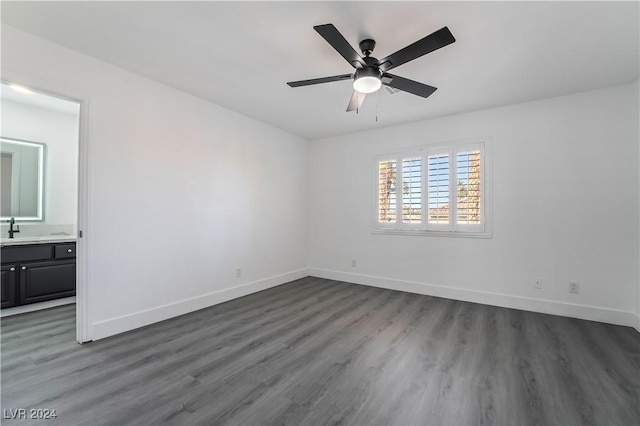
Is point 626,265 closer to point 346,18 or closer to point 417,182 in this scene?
point 417,182

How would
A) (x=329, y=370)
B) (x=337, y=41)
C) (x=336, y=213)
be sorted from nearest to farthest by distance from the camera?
(x=337, y=41) → (x=329, y=370) → (x=336, y=213)

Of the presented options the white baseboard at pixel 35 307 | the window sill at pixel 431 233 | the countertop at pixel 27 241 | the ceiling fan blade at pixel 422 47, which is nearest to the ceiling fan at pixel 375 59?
the ceiling fan blade at pixel 422 47

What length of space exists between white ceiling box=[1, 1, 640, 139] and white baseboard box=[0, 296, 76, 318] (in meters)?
3.00

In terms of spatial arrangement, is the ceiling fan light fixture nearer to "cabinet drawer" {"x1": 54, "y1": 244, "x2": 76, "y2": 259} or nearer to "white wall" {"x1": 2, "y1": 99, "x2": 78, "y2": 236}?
"cabinet drawer" {"x1": 54, "y1": 244, "x2": 76, "y2": 259}

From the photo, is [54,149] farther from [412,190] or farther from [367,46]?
[412,190]

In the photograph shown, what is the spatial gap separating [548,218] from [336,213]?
9.80ft

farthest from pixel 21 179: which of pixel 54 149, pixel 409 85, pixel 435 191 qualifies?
pixel 435 191

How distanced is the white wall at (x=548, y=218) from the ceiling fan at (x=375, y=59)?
1.83 metres

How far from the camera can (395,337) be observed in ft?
8.77

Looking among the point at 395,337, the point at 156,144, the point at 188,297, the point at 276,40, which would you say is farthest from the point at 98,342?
the point at 276,40

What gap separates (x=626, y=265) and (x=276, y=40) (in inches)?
166

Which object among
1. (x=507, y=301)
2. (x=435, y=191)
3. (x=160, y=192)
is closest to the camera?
(x=160, y=192)

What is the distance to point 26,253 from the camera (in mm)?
3285

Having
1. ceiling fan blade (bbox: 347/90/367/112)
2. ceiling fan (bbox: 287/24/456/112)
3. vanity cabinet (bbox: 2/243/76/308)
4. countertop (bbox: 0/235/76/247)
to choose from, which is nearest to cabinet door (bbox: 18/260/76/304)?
vanity cabinet (bbox: 2/243/76/308)
